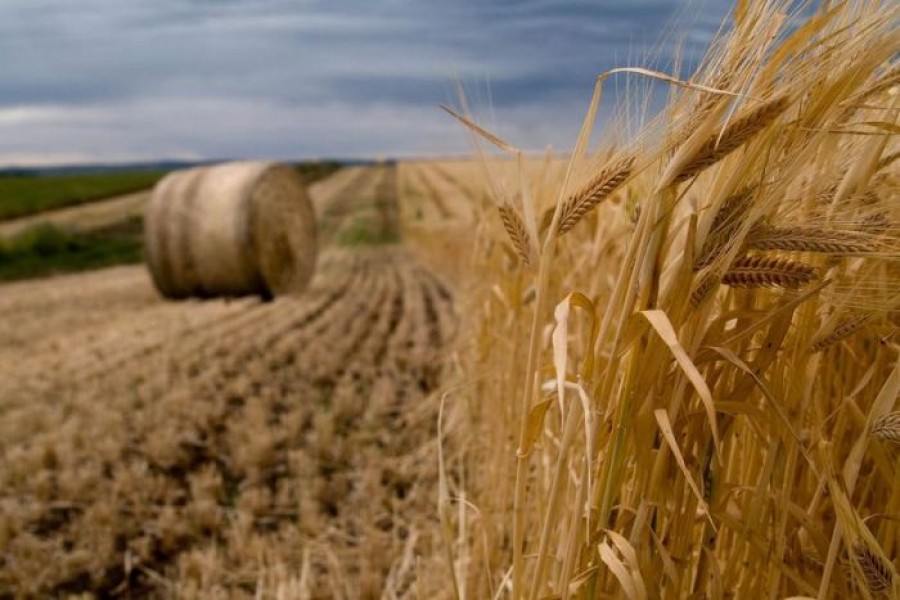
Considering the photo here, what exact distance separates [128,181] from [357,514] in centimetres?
3423

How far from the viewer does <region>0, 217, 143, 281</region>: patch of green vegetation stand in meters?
15.9

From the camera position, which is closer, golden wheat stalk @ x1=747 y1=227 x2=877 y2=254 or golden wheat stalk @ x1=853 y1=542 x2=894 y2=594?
golden wheat stalk @ x1=747 y1=227 x2=877 y2=254

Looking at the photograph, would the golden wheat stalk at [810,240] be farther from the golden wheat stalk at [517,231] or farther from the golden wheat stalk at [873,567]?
the golden wheat stalk at [873,567]

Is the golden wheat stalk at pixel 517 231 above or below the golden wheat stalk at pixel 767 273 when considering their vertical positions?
above

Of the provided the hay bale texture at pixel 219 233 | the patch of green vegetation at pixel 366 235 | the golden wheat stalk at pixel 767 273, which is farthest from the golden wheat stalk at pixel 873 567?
the patch of green vegetation at pixel 366 235

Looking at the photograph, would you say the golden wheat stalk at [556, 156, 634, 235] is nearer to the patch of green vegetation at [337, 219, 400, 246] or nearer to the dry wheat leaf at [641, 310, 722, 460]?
the dry wheat leaf at [641, 310, 722, 460]

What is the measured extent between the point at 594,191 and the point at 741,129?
0.63 feet

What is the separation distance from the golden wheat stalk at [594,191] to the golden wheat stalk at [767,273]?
18cm

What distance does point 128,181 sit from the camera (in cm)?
3547

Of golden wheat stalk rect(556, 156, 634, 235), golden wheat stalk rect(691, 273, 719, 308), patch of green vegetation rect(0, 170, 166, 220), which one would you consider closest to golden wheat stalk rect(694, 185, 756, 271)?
golden wheat stalk rect(691, 273, 719, 308)

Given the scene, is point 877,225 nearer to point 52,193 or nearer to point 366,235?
point 366,235

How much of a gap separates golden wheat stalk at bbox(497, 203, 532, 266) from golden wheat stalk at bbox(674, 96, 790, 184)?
28 centimetres

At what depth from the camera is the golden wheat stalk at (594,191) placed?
1.14 m

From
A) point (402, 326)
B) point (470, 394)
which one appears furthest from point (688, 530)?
point (402, 326)
